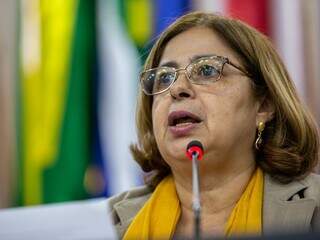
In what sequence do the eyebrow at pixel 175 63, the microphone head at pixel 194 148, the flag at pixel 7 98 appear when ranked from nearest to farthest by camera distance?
the microphone head at pixel 194 148 → the eyebrow at pixel 175 63 → the flag at pixel 7 98

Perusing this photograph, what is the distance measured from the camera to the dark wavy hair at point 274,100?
1.69 m

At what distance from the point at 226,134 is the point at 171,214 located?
300mm

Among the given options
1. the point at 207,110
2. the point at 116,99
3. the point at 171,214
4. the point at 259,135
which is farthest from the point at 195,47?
the point at 116,99

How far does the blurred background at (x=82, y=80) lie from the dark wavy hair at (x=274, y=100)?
1071mm

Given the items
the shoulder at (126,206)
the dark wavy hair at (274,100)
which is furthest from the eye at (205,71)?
the shoulder at (126,206)

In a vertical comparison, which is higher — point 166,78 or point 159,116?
point 166,78

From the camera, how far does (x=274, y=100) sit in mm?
1708

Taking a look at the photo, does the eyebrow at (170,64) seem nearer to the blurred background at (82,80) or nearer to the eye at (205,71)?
the eye at (205,71)

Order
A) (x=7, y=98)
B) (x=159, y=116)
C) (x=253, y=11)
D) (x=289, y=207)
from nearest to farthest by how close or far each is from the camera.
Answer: (x=289, y=207) < (x=159, y=116) < (x=7, y=98) < (x=253, y=11)

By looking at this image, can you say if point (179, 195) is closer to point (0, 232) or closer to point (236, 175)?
point (236, 175)

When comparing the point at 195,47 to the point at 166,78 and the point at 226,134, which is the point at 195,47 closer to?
the point at 166,78

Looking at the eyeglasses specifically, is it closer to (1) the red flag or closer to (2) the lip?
(2) the lip

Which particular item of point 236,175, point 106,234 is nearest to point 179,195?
point 236,175

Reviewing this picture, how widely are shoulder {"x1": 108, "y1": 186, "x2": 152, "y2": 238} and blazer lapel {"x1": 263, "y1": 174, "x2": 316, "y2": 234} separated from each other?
16.9 inches
